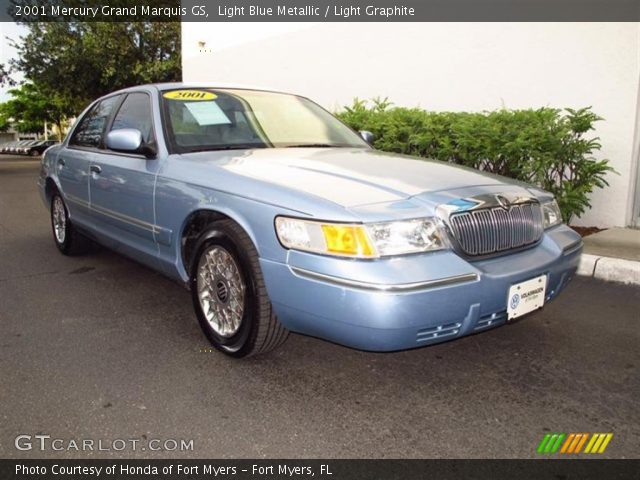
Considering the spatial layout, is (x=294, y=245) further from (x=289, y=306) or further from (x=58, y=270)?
(x=58, y=270)

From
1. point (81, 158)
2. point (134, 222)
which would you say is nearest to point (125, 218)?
point (134, 222)

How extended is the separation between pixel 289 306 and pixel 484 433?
1.03 metres

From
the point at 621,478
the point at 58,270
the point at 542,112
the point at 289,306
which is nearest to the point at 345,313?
the point at 289,306

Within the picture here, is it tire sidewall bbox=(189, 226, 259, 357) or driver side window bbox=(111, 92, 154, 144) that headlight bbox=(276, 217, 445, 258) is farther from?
driver side window bbox=(111, 92, 154, 144)

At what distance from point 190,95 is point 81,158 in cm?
138

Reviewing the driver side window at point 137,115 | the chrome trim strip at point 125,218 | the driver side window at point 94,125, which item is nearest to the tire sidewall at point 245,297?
the chrome trim strip at point 125,218

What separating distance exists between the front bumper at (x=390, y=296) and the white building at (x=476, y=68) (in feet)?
15.3

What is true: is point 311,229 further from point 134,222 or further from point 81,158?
point 81,158

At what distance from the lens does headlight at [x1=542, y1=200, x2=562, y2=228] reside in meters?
3.32

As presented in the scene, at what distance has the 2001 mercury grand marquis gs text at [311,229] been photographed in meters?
2.52

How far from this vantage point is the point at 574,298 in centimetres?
441

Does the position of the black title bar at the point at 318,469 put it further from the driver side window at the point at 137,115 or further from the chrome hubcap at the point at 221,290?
the driver side window at the point at 137,115

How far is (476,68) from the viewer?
25.7 ft

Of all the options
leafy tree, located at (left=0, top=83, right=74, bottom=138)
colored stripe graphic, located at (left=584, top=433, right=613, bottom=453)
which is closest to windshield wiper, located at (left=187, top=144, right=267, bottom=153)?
colored stripe graphic, located at (left=584, top=433, right=613, bottom=453)
